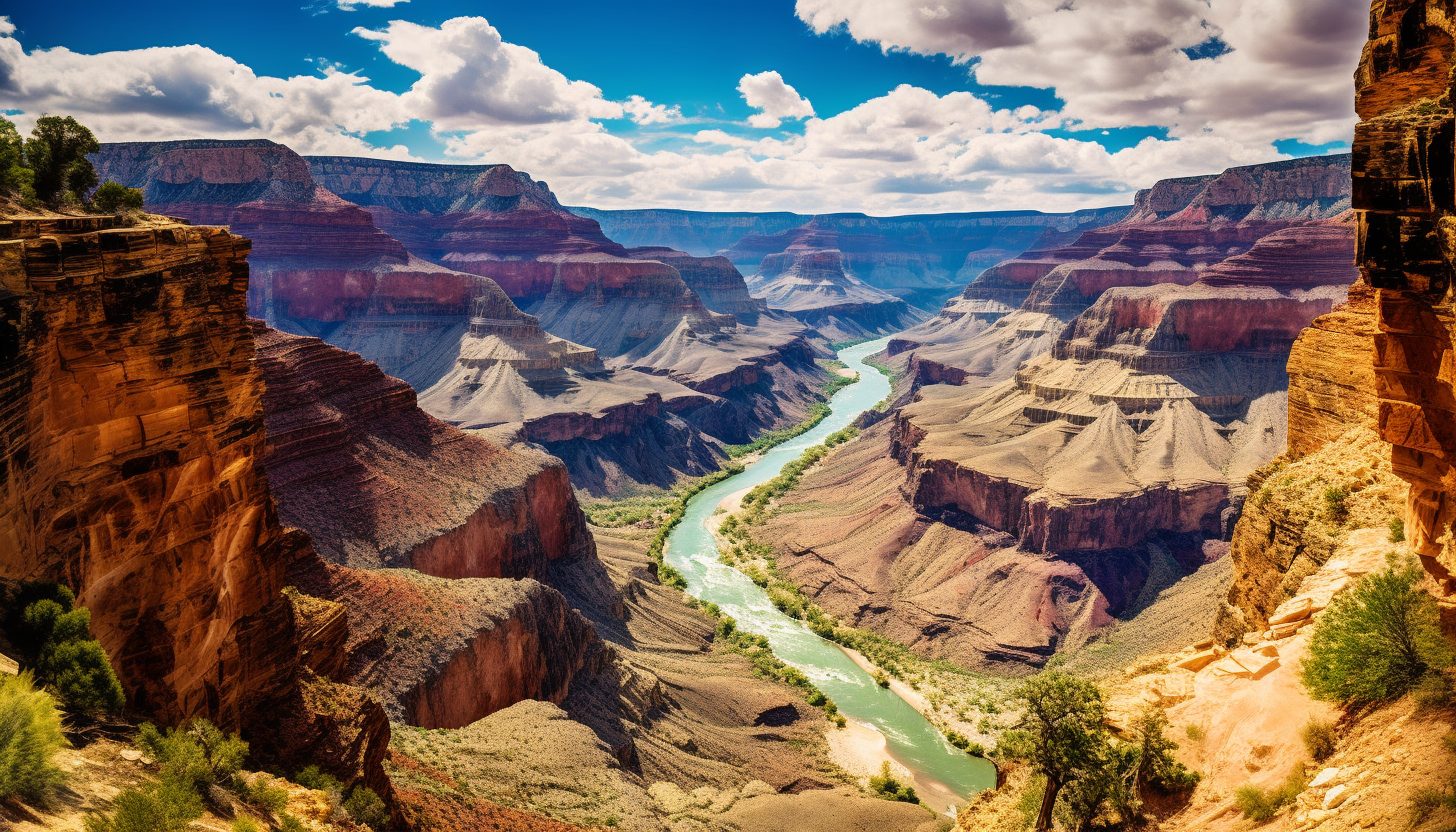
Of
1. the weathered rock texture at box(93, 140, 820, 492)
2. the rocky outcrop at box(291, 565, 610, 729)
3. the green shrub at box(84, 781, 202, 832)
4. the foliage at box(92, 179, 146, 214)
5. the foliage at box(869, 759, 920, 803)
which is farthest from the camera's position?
the weathered rock texture at box(93, 140, 820, 492)

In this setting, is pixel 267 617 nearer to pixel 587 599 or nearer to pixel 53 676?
pixel 53 676

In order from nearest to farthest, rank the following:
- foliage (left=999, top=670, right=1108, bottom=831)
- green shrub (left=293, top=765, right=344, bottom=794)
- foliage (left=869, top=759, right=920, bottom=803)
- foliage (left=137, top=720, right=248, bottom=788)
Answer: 1. foliage (left=137, top=720, right=248, bottom=788)
2. foliage (left=999, top=670, right=1108, bottom=831)
3. green shrub (left=293, top=765, right=344, bottom=794)
4. foliage (left=869, top=759, right=920, bottom=803)

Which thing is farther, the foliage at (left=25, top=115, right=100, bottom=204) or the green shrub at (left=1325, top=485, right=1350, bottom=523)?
the green shrub at (left=1325, top=485, right=1350, bottom=523)

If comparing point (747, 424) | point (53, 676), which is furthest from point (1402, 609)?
point (747, 424)

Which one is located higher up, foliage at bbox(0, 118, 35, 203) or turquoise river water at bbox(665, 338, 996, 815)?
foliage at bbox(0, 118, 35, 203)

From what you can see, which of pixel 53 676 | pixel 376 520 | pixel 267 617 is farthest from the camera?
pixel 376 520

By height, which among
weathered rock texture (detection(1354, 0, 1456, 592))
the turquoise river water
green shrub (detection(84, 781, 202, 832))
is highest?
weathered rock texture (detection(1354, 0, 1456, 592))

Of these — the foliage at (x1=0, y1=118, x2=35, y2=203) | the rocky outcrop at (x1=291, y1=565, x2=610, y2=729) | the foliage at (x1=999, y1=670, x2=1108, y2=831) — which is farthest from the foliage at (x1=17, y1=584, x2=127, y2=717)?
the foliage at (x1=999, y1=670, x2=1108, y2=831)

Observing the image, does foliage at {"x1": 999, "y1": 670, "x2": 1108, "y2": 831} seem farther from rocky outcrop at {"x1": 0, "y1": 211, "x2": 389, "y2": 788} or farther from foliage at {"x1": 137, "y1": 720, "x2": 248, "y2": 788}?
foliage at {"x1": 137, "y1": 720, "x2": 248, "y2": 788}
